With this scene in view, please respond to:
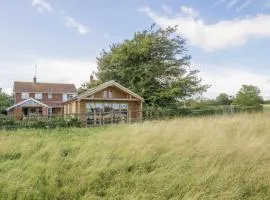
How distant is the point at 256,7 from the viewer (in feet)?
38.5

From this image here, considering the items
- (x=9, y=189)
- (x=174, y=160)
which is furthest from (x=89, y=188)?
(x=174, y=160)

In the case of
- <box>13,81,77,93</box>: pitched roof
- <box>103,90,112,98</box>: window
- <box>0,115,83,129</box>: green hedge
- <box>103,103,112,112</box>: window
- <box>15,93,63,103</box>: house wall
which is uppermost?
<box>13,81,77,93</box>: pitched roof

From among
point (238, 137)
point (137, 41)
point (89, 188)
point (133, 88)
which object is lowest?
point (89, 188)

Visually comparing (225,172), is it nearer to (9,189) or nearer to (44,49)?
(9,189)

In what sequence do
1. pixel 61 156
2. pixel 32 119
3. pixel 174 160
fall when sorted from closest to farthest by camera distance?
pixel 174 160 → pixel 61 156 → pixel 32 119

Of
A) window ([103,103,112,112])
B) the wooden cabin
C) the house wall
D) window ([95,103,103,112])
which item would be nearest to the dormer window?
the wooden cabin

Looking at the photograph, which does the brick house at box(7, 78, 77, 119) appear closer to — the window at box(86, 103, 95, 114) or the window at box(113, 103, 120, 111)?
the window at box(113, 103, 120, 111)

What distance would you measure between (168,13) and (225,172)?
28.8ft

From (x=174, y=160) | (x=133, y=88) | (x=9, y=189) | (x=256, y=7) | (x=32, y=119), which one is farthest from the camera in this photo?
(x=133, y=88)

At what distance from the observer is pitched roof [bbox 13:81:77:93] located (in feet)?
154

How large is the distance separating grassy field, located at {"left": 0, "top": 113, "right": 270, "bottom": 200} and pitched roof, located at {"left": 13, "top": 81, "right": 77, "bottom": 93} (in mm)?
41494

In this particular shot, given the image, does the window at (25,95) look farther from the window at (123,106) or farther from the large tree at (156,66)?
the window at (123,106)

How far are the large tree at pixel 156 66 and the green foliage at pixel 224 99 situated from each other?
32841 mm

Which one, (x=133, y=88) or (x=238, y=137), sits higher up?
(x=133, y=88)
